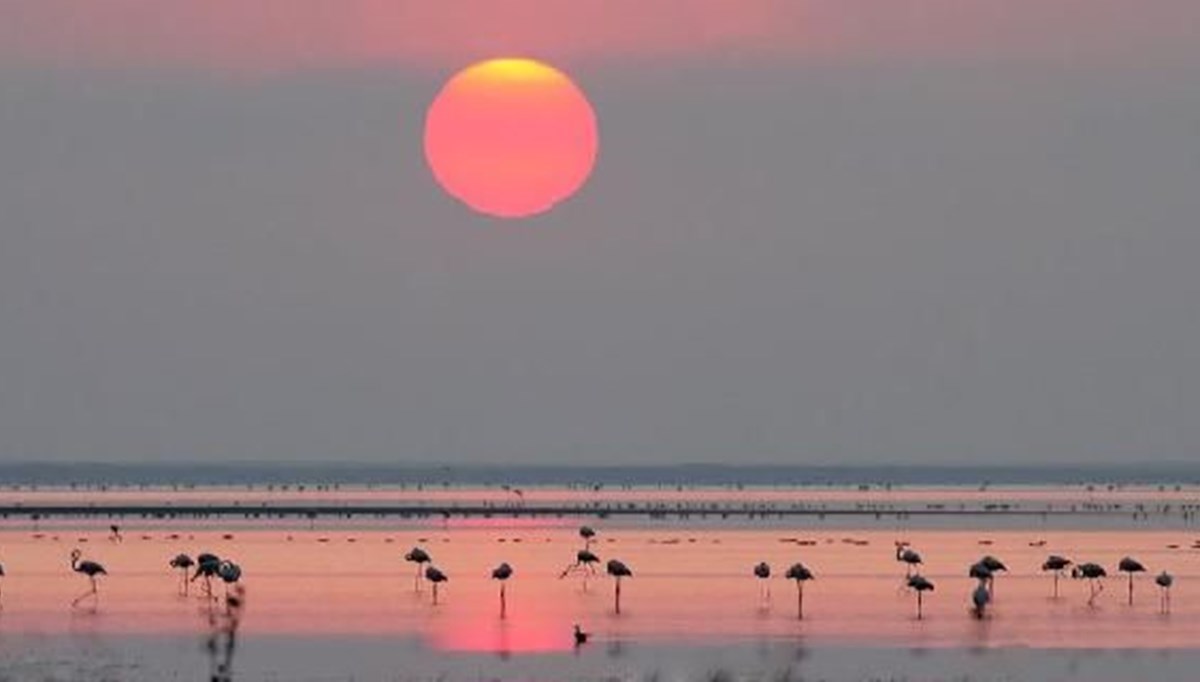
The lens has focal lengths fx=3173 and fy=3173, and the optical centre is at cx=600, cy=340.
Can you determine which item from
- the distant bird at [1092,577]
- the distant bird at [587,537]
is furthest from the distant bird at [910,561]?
the distant bird at [587,537]

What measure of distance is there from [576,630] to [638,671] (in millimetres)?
6174

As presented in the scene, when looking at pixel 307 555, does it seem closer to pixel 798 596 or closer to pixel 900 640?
pixel 798 596

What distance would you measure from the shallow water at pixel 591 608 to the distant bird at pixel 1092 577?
1.38ft

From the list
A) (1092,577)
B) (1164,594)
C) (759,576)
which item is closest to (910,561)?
(759,576)

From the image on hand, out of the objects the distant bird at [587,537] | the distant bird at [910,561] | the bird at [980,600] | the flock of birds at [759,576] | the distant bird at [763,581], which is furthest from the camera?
the distant bird at [587,537]

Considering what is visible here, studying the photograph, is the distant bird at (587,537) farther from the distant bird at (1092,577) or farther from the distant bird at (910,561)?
the distant bird at (1092,577)

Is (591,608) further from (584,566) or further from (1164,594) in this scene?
(584,566)

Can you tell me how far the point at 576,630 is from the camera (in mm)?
43344

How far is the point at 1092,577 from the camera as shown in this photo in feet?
183

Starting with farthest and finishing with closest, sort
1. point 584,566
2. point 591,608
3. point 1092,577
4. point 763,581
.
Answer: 1. point 584,566
2. point 763,581
3. point 1092,577
4. point 591,608

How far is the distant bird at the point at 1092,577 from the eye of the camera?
54.6 meters

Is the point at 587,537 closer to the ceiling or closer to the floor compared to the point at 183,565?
closer to the ceiling

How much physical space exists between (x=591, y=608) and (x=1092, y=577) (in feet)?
34.5

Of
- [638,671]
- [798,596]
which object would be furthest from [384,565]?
[638,671]
